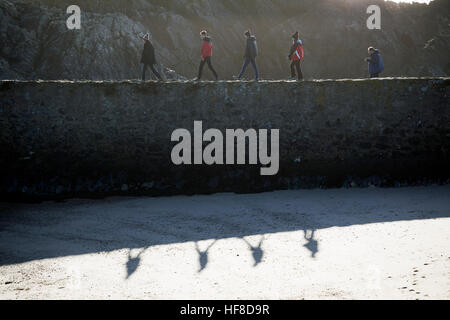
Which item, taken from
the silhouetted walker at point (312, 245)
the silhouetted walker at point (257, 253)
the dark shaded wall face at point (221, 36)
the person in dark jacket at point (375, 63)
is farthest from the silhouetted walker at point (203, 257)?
the dark shaded wall face at point (221, 36)

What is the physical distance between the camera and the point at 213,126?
14.0 metres

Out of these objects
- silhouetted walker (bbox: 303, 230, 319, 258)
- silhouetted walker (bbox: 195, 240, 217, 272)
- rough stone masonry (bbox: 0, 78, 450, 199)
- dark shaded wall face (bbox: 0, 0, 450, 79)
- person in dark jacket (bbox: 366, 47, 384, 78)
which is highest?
dark shaded wall face (bbox: 0, 0, 450, 79)

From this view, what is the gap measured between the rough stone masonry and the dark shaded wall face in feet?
49.2

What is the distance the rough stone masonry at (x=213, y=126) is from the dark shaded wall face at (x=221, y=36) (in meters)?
15.0

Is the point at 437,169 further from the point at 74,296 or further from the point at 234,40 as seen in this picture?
the point at 234,40

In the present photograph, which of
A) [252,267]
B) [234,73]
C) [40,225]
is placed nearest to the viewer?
[252,267]

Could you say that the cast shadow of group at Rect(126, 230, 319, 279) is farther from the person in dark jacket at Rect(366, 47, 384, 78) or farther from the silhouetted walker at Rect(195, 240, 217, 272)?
the person in dark jacket at Rect(366, 47, 384, 78)

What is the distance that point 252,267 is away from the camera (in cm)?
805

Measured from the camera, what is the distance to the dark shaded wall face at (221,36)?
2886cm

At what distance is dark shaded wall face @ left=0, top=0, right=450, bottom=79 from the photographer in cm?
2886

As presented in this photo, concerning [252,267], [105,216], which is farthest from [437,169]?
[105,216]

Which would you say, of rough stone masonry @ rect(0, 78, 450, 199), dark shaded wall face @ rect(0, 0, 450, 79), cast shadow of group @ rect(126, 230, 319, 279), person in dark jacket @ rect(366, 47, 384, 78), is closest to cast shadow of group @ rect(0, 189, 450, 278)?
cast shadow of group @ rect(126, 230, 319, 279)

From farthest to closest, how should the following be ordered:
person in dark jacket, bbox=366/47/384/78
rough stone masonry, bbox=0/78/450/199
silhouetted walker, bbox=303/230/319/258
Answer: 1. person in dark jacket, bbox=366/47/384/78
2. rough stone masonry, bbox=0/78/450/199
3. silhouetted walker, bbox=303/230/319/258
